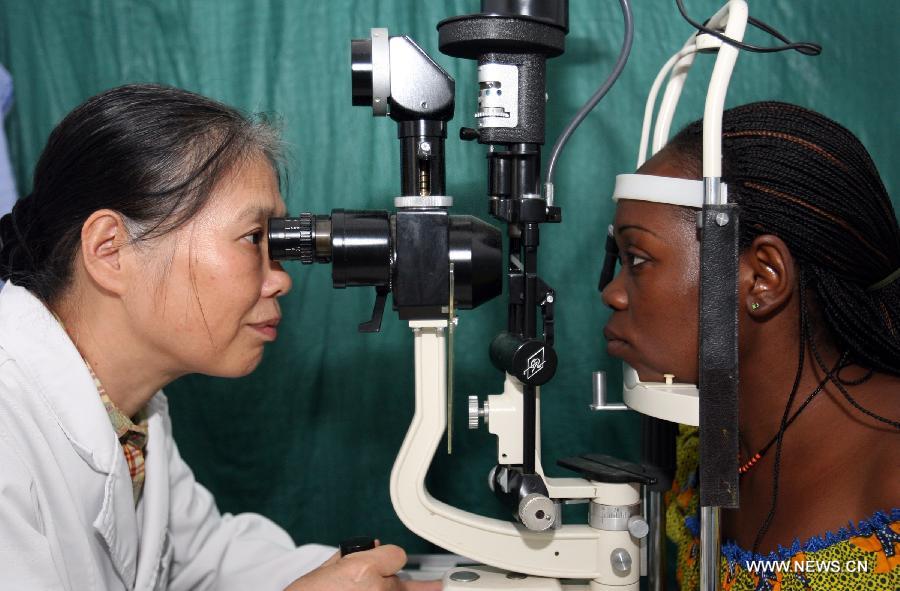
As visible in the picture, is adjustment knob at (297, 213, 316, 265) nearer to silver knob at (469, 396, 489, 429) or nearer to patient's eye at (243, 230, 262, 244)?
patient's eye at (243, 230, 262, 244)

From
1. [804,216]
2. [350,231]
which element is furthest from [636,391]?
[350,231]

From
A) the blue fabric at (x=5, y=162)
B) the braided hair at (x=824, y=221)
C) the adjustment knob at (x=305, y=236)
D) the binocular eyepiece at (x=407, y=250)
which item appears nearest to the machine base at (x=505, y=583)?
the braided hair at (x=824, y=221)

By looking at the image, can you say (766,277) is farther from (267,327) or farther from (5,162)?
(5,162)

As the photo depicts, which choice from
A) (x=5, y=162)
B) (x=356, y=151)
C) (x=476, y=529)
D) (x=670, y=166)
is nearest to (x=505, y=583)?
(x=476, y=529)

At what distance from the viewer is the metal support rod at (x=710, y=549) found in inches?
31.9

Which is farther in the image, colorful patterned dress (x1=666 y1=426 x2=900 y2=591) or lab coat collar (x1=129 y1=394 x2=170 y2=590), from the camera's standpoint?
lab coat collar (x1=129 y1=394 x2=170 y2=590)

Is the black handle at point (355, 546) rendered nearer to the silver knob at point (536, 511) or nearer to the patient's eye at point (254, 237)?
the silver knob at point (536, 511)

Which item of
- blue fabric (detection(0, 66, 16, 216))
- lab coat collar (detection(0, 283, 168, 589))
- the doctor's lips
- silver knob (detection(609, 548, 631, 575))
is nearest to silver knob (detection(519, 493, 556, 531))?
silver knob (detection(609, 548, 631, 575))

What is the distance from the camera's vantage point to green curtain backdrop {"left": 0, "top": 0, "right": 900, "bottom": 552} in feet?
4.59

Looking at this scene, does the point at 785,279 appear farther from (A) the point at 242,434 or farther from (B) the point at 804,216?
(A) the point at 242,434

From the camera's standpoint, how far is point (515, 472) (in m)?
0.94

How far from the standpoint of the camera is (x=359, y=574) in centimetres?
96

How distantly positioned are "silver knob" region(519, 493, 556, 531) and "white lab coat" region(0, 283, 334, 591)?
0.46 m

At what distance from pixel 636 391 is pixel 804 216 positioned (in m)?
0.26
